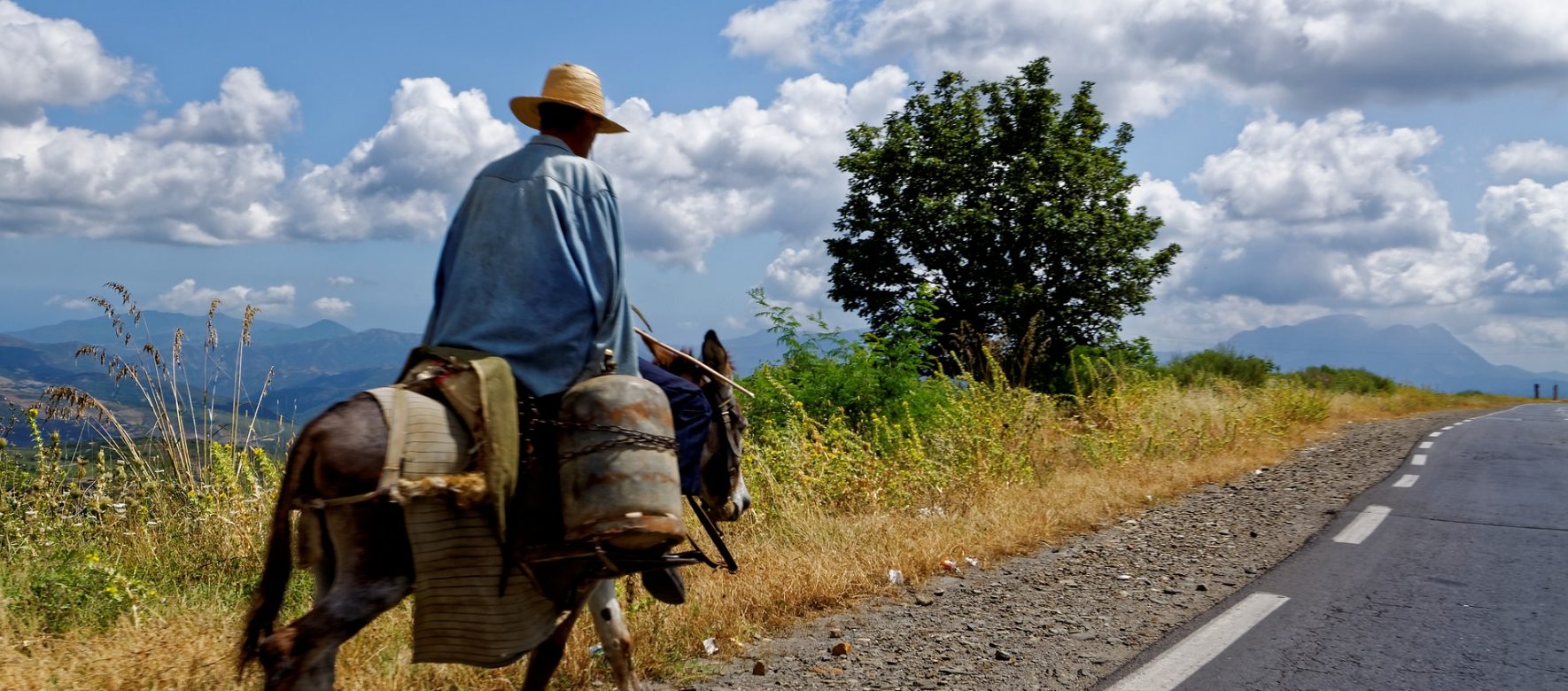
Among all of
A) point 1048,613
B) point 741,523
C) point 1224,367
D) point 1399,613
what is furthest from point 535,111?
point 1224,367

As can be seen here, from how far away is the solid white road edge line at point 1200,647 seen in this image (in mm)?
4508

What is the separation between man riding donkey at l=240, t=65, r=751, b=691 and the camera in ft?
9.46

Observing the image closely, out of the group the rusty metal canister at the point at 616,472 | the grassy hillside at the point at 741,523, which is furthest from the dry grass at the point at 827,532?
the rusty metal canister at the point at 616,472

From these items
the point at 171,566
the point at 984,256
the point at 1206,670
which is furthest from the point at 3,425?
the point at 984,256

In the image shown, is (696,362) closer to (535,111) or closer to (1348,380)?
(535,111)

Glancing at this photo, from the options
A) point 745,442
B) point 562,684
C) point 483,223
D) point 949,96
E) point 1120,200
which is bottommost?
point 562,684

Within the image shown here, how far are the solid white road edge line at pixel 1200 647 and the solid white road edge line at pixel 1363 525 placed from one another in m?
2.24

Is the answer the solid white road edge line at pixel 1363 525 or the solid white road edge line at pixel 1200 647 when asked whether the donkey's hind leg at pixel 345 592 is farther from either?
the solid white road edge line at pixel 1363 525

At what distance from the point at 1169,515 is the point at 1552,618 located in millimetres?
3438

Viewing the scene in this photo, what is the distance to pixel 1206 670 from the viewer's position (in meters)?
4.66

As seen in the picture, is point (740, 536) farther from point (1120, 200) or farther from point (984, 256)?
point (1120, 200)

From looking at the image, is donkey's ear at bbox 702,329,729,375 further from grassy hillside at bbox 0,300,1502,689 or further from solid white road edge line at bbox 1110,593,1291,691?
solid white road edge line at bbox 1110,593,1291,691

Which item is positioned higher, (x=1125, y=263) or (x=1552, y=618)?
(x=1125, y=263)

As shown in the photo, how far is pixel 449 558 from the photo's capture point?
3035 mm
